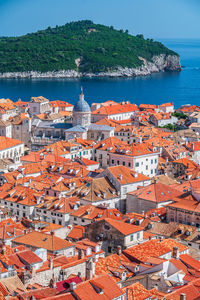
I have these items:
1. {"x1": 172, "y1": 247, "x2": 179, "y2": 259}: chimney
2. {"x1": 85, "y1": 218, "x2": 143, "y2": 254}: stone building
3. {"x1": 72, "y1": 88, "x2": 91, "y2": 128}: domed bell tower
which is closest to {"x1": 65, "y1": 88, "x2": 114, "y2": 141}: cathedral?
{"x1": 72, "y1": 88, "x2": 91, "y2": 128}: domed bell tower

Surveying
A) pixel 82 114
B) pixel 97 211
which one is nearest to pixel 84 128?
pixel 82 114

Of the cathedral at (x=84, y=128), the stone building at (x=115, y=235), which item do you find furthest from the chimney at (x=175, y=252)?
the cathedral at (x=84, y=128)

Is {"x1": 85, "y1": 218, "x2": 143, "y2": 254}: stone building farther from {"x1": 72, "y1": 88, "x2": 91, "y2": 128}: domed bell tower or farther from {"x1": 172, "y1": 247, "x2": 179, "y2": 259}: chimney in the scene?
{"x1": 72, "y1": 88, "x2": 91, "y2": 128}: domed bell tower

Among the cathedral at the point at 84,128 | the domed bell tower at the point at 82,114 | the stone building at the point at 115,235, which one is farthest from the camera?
the domed bell tower at the point at 82,114

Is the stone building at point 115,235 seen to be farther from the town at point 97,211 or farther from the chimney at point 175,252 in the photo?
the chimney at point 175,252

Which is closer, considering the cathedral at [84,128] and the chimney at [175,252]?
the chimney at [175,252]

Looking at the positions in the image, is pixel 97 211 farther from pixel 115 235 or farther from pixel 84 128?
pixel 84 128

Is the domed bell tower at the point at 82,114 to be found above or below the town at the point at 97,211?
above

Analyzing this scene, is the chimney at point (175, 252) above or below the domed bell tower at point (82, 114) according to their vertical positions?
below

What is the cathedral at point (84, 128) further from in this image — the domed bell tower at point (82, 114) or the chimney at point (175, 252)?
the chimney at point (175, 252)

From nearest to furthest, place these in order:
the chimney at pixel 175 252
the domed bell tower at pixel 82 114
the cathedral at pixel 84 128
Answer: the chimney at pixel 175 252 < the cathedral at pixel 84 128 < the domed bell tower at pixel 82 114

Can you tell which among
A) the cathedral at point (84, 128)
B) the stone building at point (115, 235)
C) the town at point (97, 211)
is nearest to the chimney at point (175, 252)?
the town at point (97, 211)
